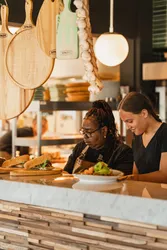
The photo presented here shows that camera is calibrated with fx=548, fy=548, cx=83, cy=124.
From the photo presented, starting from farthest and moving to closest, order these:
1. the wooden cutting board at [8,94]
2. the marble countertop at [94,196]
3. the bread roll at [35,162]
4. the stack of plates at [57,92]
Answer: the stack of plates at [57,92]
the wooden cutting board at [8,94]
the bread roll at [35,162]
the marble countertop at [94,196]

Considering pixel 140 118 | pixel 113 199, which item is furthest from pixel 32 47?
pixel 113 199

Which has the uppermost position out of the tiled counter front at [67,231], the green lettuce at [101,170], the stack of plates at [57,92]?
the stack of plates at [57,92]

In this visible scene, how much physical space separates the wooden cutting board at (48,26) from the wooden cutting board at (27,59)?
0.24 feet

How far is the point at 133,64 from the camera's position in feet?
22.0

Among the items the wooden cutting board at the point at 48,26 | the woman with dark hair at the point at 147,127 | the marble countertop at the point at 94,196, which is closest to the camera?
the marble countertop at the point at 94,196

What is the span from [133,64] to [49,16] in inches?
123

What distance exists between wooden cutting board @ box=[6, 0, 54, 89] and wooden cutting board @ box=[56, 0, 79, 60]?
0.66ft

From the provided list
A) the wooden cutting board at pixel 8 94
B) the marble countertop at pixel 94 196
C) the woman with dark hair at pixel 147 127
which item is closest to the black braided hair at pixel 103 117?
the woman with dark hair at pixel 147 127

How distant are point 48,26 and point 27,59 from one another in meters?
0.29

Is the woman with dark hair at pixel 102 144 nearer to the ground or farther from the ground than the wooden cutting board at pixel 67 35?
nearer to the ground

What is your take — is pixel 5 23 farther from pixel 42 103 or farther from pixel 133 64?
pixel 133 64

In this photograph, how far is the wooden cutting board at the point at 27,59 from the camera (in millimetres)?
3740

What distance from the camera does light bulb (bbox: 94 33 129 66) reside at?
175 inches

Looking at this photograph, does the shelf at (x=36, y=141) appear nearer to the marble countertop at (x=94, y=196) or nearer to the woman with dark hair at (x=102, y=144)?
the woman with dark hair at (x=102, y=144)
